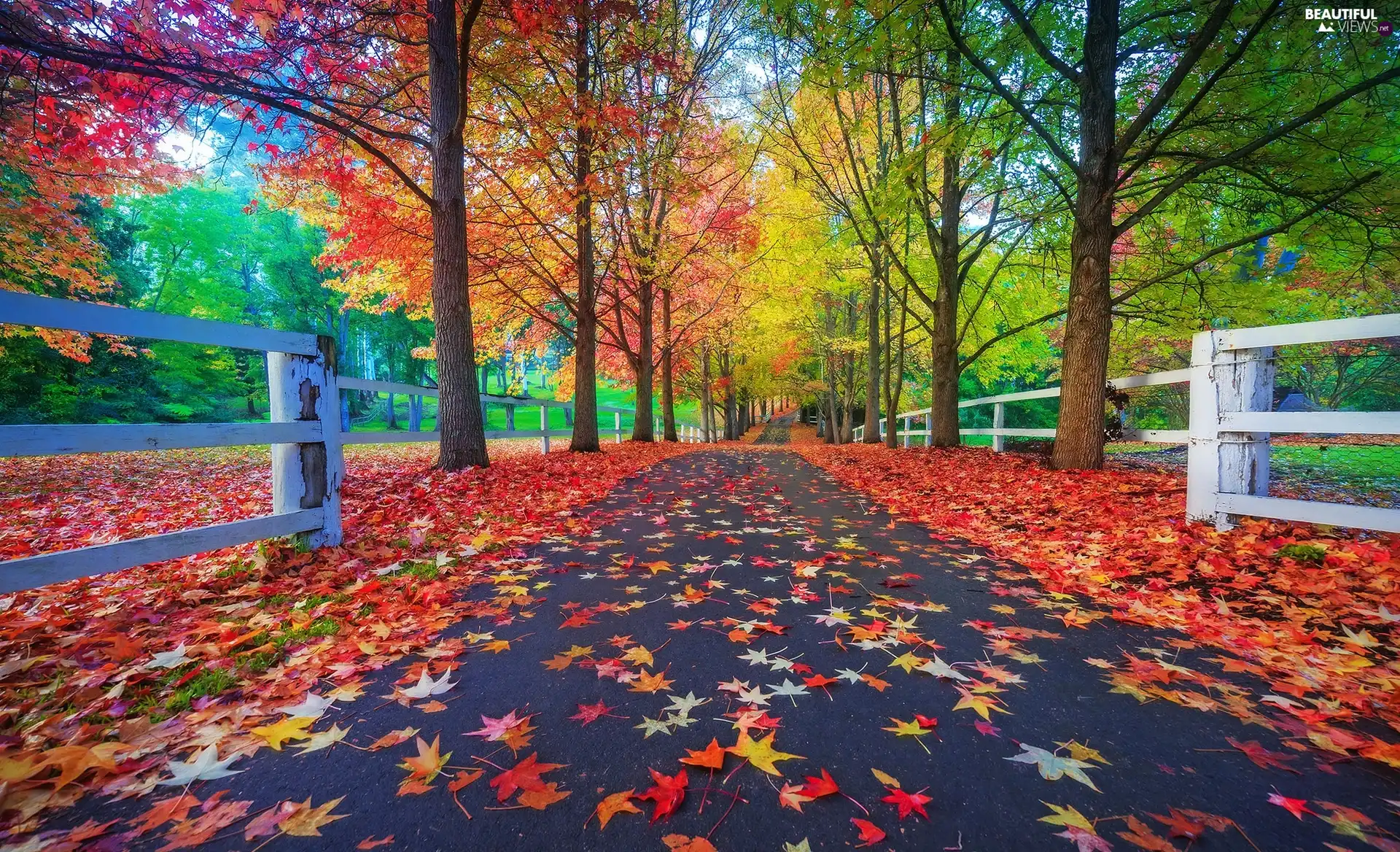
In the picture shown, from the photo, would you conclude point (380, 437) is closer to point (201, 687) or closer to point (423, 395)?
point (423, 395)

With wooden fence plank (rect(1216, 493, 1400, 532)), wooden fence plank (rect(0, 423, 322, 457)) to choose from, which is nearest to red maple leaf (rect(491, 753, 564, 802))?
wooden fence plank (rect(0, 423, 322, 457))

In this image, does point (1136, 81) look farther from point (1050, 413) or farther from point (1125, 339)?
point (1050, 413)

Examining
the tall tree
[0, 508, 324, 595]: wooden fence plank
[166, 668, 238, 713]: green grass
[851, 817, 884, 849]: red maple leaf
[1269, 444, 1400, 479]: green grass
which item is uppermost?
the tall tree

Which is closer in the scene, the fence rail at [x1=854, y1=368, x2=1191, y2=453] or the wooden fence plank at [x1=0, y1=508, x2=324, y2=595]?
the wooden fence plank at [x1=0, y1=508, x2=324, y2=595]

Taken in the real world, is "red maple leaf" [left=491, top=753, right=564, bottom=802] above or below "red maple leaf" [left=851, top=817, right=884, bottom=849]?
above

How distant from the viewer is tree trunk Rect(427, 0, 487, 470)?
6324 millimetres

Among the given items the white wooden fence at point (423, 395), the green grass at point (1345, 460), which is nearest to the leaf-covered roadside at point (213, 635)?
the white wooden fence at point (423, 395)

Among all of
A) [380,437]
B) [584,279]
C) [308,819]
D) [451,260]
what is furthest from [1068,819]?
[584,279]

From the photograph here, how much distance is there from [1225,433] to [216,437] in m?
6.48

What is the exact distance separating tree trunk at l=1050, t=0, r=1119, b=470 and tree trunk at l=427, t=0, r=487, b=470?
7.40m

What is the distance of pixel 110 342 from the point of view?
616 inches

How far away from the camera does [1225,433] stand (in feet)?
11.7

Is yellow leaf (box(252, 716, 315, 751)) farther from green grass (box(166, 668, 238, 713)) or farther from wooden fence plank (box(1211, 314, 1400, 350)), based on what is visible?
wooden fence plank (box(1211, 314, 1400, 350))

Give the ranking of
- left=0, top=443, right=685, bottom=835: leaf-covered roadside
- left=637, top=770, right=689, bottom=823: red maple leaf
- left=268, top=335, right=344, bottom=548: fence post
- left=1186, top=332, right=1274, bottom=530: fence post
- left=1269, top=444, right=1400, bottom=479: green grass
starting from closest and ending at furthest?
left=637, top=770, right=689, bottom=823: red maple leaf, left=0, top=443, right=685, bottom=835: leaf-covered roadside, left=268, top=335, right=344, bottom=548: fence post, left=1186, top=332, right=1274, bottom=530: fence post, left=1269, top=444, right=1400, bottom=479: green grass
